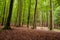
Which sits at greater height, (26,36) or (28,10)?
(28,10)

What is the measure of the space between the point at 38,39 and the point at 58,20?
31.3 metres

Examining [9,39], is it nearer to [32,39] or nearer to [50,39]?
[32,39]

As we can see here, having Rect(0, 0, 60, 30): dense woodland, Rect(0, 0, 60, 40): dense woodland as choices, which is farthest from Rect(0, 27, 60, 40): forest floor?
Rect(0, 0, 60, 30): dense woodland

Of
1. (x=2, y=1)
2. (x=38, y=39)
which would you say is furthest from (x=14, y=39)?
(x=2, y=1)

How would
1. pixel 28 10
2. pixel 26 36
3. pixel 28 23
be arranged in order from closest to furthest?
1. pixel 26 36
2. pixel 28 23
3. pixel 28 10

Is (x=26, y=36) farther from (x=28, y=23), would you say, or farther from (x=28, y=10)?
(x=28, y=10)

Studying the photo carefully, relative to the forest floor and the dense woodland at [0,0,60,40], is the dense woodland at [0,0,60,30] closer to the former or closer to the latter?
the dense woodland at [0,0,60,40]

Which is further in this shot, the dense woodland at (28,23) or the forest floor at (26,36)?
the dense woodland at (28,23)

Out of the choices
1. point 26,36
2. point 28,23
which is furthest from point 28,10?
point 26,36

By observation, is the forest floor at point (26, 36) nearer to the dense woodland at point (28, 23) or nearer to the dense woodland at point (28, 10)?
the dense woodland at point (28, 23)

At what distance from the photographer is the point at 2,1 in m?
30.4

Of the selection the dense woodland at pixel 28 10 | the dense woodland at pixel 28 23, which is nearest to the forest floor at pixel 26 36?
the dense woodland at pixel 28 23

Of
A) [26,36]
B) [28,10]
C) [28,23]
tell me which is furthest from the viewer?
[28,10]

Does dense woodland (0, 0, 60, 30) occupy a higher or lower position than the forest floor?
higher
